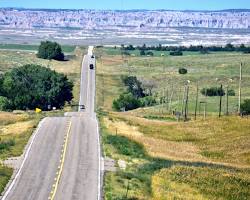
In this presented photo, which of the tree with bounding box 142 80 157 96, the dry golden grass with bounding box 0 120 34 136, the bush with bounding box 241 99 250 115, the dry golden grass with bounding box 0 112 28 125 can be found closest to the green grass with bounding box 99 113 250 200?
the dry golden grass with bounding box 0 120 34 136

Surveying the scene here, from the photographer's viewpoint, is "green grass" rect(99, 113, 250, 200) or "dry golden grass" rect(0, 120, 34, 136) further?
"dry golden grass" rect(0, 120, 34, 136)

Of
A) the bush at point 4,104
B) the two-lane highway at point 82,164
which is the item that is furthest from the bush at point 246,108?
the bush at point 4,104

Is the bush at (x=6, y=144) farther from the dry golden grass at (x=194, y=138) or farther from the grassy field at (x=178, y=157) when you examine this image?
the dry golden grass at (x=194, y=138)

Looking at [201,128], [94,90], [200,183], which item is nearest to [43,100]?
[94,90]

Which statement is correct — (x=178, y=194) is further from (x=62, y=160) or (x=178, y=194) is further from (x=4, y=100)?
(x=4, y=100)

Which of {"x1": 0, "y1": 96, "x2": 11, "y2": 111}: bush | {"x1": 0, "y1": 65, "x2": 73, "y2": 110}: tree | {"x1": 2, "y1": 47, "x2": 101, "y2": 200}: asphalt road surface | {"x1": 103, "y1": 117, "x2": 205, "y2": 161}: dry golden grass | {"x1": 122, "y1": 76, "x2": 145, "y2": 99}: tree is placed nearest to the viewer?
{"x1": 2, "y1": 47, "x2": 101, "y2": 200}: asphalt road surface

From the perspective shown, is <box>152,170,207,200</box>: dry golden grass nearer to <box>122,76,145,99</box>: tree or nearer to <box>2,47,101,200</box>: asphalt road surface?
<box>2,47,101,200</box>: asphalt road surface
